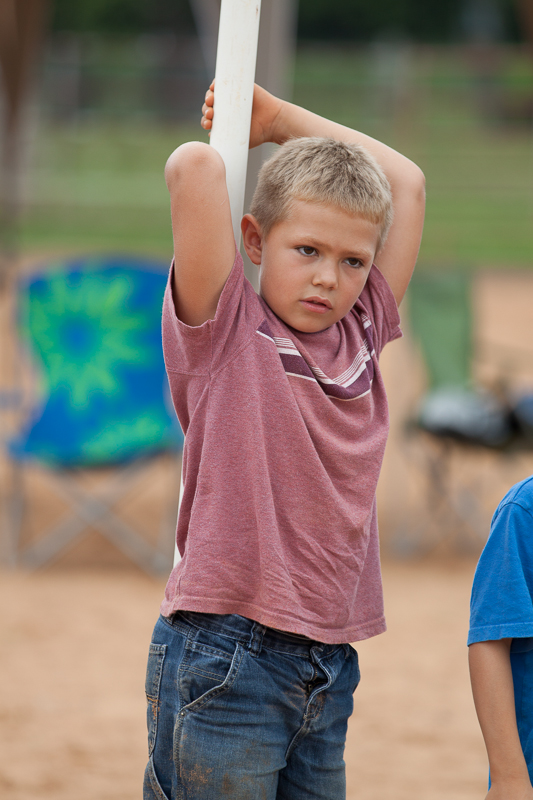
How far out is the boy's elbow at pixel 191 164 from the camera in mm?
1380

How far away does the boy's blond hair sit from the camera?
4.72ft

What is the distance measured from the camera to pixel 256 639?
141 cm

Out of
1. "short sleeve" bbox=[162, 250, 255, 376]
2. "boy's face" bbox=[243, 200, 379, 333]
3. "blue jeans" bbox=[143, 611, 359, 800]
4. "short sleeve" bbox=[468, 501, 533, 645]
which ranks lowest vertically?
"blue jeans" bbox=[143, 611, 359, 800]

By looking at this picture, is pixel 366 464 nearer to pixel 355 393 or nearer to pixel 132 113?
pixel 355 393

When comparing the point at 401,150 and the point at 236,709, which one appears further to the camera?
the point at 401,150

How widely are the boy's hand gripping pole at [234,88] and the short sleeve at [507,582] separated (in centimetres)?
48

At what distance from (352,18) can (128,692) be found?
3788cm

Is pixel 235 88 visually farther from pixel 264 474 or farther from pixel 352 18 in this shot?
pixel 352 18

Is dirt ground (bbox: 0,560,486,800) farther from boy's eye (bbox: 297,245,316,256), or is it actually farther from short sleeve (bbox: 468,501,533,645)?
boy's eye (bbox: 297,245,316,256)

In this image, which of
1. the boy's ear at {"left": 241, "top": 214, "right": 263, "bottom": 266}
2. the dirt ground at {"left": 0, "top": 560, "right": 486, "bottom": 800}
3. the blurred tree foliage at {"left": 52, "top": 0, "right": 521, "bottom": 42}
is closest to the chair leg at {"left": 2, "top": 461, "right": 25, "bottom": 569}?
the dirt ground at {"left": 0, "top": 560, "right": 486, "bottom": 800}

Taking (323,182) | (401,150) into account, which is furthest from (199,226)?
(401,150)

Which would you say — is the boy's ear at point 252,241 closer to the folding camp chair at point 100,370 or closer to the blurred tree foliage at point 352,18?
the folding camp chair at point 100,370

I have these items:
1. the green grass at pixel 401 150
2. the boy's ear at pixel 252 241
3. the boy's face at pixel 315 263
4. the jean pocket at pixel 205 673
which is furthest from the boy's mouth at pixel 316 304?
the green grass at pixel 401 150

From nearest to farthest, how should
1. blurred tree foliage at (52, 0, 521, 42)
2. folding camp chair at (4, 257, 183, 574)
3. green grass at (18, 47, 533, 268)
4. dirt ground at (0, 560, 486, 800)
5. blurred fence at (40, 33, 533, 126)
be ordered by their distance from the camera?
dirt ground at (0, 560, 486, 800), folding camp chair at (4, 257, 183, 574), green grass at (18, 47, 533, 268), blurred fence at (40, 33, 533, 126), blurred tree foliage at (52, 0, 521, 42)
